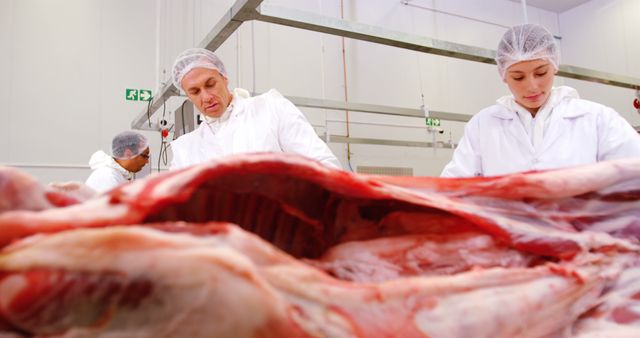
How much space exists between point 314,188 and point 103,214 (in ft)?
0.93

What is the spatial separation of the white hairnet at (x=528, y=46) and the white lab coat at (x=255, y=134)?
86 centimetres

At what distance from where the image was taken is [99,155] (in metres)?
3.61

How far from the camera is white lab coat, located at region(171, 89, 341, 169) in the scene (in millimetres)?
2318

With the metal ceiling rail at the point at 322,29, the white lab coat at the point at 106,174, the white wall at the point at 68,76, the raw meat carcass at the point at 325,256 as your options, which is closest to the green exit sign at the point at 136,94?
the white wall at the point at 68,76

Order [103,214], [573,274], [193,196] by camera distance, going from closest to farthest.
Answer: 1. [103,214]
2. [193,196]
3. [573,274]

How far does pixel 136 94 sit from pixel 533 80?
3595 millimetres

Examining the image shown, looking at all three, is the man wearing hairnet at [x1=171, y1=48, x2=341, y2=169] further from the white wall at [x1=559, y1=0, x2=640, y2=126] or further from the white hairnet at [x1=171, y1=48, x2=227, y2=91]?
the white wall at [x1=559, y1=0, x2=640, y2=126]

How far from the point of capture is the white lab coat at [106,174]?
3.28 m

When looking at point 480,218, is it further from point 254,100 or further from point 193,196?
point 254,100

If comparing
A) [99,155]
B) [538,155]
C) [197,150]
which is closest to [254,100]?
[197,150]

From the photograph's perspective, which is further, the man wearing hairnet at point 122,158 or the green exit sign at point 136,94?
the green exit sign at point 136,94

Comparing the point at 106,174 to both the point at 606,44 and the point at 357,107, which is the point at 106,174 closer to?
the point at 357,107

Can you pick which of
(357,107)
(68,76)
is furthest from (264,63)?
(68,76)

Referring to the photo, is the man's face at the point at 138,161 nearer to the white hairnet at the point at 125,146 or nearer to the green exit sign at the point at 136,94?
the white hairnet at the point at 125,146
